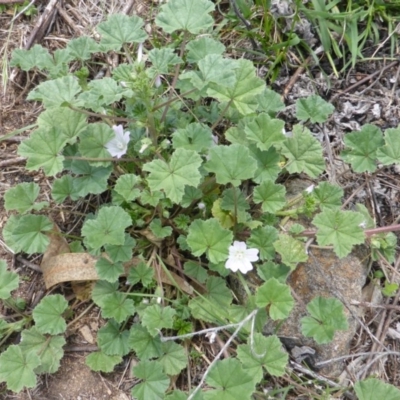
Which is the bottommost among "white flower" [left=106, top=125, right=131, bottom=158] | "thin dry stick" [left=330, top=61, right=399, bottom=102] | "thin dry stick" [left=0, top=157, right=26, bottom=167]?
"thin dry stick" [left=330, top=61, right=399, bottom=102]

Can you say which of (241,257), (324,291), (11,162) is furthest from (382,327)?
(11,162)

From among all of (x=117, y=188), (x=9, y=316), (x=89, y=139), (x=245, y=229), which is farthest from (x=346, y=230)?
(x=9, y=316)

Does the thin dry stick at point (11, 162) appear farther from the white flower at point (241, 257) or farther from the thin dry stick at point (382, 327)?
the thin dry stick at point (382, 327)

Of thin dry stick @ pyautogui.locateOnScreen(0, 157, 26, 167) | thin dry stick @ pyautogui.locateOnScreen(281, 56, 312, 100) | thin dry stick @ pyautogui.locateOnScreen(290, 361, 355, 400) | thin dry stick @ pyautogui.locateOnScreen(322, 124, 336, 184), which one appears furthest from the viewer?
thin dry stick @ pyautogui.locateOnScreen(281, 56, 312, 100)

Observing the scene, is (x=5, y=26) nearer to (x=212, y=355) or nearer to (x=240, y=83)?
(x=240, y=83)

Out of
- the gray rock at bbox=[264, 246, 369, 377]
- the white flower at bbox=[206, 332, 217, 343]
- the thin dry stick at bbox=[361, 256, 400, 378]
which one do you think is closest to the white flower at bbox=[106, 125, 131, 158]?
the white flower at bbox=[206, 332, 217, 343]

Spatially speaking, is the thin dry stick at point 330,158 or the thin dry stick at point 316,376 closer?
the thin dry stick at point 316,376

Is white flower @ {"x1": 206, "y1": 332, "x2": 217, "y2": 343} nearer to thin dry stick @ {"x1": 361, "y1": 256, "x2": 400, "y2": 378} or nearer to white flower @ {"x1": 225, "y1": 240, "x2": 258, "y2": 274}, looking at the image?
white flower @ {"x1": 225, "y1": 240, "x2": 258, "y2": 274}

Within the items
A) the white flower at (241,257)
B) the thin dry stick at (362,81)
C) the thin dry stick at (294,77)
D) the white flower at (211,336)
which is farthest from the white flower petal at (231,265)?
the thin dry stick at (362,81)
